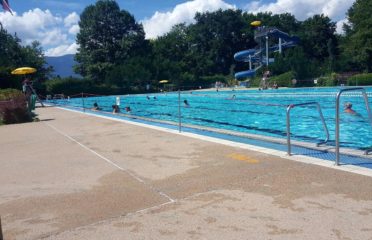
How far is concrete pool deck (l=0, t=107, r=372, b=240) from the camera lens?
12.2 ft

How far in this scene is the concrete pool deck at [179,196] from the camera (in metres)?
3.73

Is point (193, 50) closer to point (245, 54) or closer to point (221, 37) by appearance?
point (221, 37)

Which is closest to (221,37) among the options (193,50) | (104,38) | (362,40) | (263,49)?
(193,50)

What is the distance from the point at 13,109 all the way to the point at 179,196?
42.5ft

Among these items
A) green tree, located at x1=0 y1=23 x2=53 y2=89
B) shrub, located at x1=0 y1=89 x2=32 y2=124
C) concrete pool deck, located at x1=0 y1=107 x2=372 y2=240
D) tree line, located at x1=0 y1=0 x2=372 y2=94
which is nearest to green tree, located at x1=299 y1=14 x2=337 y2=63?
tree line, located at x1=0 y1=0 x2=372 y2=94

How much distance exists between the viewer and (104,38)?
6384cm

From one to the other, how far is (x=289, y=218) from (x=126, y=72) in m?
48.7

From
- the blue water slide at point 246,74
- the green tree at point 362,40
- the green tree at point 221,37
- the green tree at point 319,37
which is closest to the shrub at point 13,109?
the green tree at point 362,40

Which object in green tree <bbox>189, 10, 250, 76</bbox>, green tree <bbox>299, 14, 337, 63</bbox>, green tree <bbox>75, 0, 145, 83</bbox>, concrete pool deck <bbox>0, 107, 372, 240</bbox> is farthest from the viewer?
green tree <bbox>189, 10, 250, 76</bbox>

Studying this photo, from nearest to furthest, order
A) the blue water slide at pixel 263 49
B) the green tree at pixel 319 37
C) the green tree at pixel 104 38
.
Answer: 1. the blue water slide at pixel 263 49
2. the green tree at pixel 104 38
3. the green tree at pixel 319 37

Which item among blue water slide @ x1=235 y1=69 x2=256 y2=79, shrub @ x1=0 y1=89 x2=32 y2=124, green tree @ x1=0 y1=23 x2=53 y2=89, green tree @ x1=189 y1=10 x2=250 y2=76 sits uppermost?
green tree @ x1=189 y1=10 x2=250 y2=76

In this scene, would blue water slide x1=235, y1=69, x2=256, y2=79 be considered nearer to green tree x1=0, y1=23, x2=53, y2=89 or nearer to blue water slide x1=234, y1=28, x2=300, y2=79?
blue water slide x1=234, y1=28, x2=300, y2=79

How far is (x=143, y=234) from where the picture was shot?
145 inches

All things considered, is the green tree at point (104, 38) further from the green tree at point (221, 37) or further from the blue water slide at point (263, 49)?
the blue water slide at point (263, 49)
